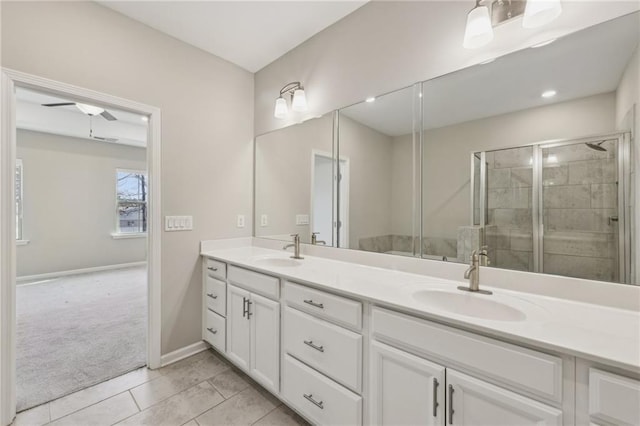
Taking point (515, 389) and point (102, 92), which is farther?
point (102, 92)

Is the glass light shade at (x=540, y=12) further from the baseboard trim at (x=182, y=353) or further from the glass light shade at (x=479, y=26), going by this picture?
the baseboard trim at (x=182, y=353)

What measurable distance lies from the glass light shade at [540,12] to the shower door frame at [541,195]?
513 millimetres

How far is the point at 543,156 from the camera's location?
1205mm

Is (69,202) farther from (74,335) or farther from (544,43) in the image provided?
(544,43)

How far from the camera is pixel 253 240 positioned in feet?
8.89

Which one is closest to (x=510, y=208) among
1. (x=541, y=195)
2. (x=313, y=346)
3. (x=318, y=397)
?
(x=541, y=195)

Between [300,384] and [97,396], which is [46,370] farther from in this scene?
[300,384]

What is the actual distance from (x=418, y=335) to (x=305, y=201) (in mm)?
1472

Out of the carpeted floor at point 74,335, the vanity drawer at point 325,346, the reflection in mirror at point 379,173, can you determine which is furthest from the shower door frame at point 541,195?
the carpeted floor at point 74,335

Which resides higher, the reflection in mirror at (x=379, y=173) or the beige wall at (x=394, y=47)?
the beige wall at (x=394, y=47)

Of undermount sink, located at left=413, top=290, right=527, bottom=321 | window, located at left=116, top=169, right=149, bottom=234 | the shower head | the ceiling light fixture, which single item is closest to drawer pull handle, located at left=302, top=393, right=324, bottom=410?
undermount sink, located at left=413, top=290, right=527, bottom=321

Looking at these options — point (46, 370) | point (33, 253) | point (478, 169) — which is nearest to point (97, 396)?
point (46, 370)

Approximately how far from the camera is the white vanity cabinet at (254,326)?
1604mm

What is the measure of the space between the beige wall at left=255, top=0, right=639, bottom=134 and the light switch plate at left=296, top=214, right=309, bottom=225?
841 mm
